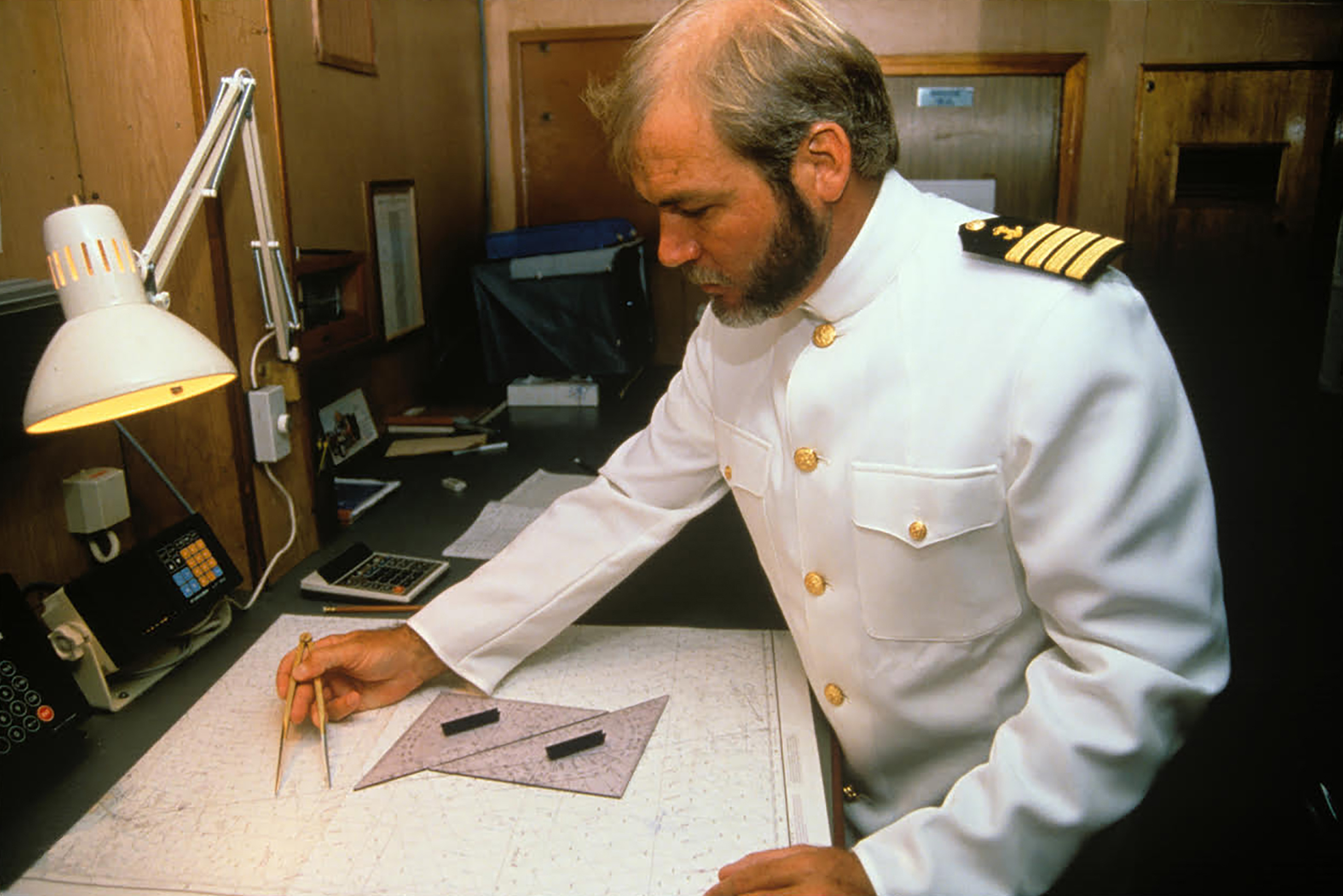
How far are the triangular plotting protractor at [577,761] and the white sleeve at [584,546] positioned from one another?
136 millimetres

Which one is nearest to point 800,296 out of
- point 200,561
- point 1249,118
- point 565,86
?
point 200,561

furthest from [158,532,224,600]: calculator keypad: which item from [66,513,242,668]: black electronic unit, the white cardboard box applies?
the white cardboard box

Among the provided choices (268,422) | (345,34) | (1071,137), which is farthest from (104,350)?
(1071,137)

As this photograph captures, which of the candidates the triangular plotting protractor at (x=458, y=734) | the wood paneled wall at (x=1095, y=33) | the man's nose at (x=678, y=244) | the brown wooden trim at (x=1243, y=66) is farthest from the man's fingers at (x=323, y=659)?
the brown wooden trim at (x=1243, y=66)

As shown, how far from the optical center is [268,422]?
1364 mm

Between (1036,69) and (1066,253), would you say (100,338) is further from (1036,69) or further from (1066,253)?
(1036,69)

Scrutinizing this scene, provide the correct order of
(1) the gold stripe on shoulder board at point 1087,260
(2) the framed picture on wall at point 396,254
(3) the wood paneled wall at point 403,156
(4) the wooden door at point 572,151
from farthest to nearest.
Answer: (4) the wooden door at point 572,151
(2) the framed picture on wall at point 396,254
(3) the wood paneled wall at point 403,156
(1) the gold stripe on shoulder board at point 1087,260

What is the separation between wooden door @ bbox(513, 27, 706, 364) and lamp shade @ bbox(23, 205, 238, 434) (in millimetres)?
2221

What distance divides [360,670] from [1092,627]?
0.74m

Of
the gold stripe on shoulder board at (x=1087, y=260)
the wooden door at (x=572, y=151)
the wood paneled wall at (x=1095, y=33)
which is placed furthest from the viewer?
the wooden door at (x=572, y=151)

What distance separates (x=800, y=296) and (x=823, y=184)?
0.11 meters

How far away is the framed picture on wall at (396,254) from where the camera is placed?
2.17 m

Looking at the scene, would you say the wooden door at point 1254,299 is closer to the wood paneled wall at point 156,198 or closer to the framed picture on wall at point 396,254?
the framed picture on wall at point 396,254

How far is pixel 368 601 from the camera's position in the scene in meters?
1.31
